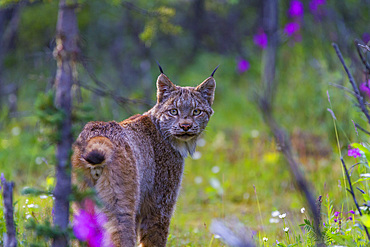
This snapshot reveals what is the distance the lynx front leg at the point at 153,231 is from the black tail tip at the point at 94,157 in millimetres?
1065

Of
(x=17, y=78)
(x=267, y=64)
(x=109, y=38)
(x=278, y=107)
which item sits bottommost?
(x=278, y=107)

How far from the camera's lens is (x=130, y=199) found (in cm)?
304

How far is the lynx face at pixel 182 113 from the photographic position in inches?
158

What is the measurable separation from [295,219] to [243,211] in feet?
4.41

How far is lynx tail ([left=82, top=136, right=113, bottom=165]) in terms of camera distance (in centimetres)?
277

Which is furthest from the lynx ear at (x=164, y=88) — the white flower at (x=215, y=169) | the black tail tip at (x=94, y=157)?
the white flower at (x=215, y=169)

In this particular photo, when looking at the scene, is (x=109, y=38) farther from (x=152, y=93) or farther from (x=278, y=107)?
(x=278, y=107)

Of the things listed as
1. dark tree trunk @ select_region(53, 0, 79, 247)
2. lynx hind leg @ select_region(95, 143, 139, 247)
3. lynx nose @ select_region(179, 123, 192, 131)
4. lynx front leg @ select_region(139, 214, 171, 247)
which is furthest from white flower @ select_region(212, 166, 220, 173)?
dark tree trunk @ select_region(53, 0, 79, 247)

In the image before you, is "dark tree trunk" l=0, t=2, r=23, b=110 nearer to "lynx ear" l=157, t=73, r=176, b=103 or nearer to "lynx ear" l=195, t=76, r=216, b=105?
"lynx ear" l=157, t=73, r=176, b=103

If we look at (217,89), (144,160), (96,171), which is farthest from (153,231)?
(217,89)

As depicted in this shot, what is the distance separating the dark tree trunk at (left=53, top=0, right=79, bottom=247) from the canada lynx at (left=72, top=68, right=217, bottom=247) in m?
0.09

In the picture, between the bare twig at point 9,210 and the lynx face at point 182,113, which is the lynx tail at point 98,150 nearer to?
the bare twig at point 9,210

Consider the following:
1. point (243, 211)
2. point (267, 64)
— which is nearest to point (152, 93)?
point (267, 64)

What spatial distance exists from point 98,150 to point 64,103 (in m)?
0.53
